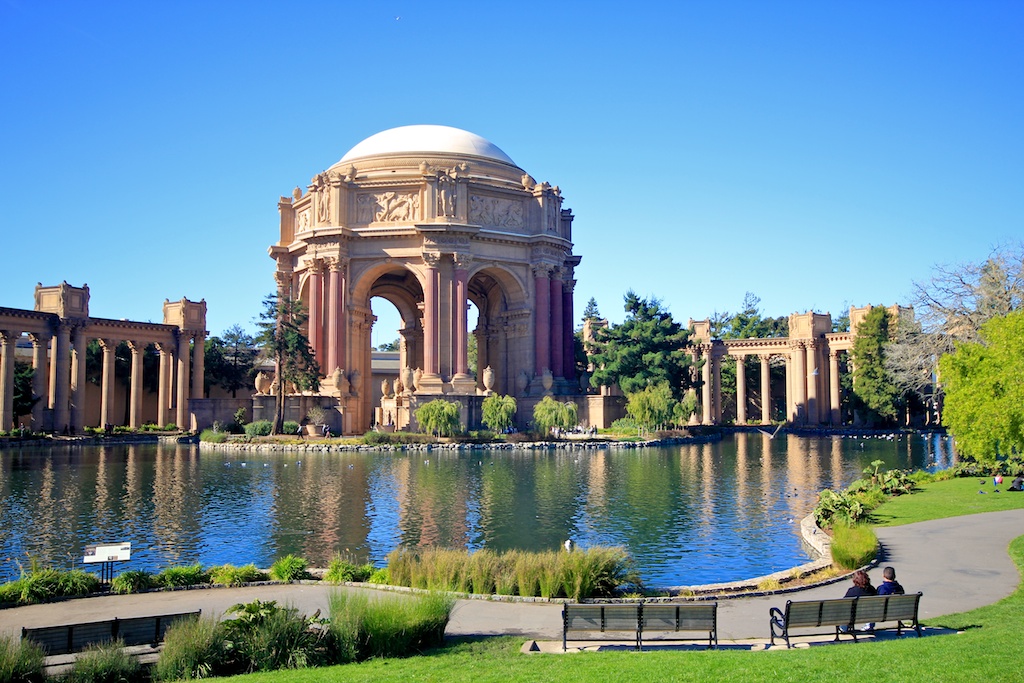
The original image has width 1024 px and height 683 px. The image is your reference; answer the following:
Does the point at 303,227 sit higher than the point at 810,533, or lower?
higher

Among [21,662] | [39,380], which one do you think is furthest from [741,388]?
[21,662]

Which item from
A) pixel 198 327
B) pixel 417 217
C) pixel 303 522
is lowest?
pixel 303 522

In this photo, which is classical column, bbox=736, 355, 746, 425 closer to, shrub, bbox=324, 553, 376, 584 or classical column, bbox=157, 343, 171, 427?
classical column, bbox=157, 343, 171, 427

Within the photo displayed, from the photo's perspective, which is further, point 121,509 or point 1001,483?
point 1001,483

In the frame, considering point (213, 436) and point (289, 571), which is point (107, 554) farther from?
point (213, 436)

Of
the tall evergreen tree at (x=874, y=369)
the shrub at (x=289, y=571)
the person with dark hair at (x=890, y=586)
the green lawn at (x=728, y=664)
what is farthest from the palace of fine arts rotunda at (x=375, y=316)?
the green lawn at (x=728, y=664)

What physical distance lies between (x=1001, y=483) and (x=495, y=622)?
19680mm

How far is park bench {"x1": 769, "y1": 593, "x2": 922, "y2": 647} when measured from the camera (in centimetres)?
974

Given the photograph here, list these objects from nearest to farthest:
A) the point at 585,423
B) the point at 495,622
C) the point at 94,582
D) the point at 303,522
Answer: the point at 495,622
the point at 94,582
the point at 303,522
the point at 585,423

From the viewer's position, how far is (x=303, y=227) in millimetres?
63312

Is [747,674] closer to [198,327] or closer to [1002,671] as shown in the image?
[1002,671]

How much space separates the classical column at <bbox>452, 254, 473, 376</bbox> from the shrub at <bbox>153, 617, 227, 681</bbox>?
157ft

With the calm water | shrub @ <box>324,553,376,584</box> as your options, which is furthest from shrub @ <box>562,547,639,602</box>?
shrub @ <box>324,553,376,584</box>

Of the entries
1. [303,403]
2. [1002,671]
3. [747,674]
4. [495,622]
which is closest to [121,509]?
[495,622]
